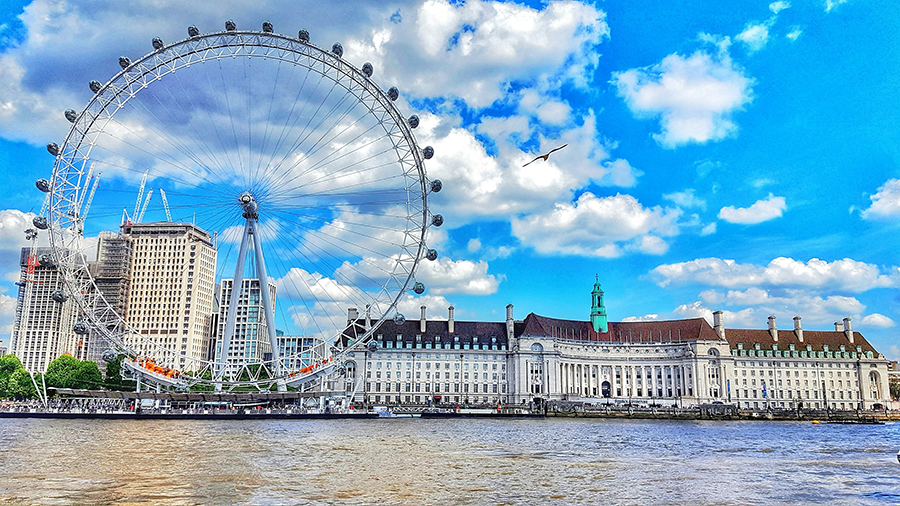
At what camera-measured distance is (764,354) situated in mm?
162750

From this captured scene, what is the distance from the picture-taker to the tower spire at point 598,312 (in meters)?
169

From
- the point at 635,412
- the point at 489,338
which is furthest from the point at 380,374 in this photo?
the point at 635,412

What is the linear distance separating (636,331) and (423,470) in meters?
137

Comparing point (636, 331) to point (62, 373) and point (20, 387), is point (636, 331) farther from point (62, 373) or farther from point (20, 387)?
point (20, 387)

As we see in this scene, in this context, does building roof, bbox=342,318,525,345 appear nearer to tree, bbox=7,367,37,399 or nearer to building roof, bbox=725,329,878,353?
building roof, bbox=725,329,878,353

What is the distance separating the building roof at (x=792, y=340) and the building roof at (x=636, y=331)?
23.1ft

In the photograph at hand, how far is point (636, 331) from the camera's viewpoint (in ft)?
552

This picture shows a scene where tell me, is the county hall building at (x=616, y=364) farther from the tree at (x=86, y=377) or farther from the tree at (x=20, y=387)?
the tree at (x=20, y=387)

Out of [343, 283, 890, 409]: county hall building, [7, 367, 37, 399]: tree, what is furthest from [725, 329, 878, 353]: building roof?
[7, 367, 37, 399]: tree

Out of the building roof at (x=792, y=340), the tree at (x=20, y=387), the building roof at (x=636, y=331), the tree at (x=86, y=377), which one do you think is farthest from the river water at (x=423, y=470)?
the building roof at (x=792, y=340)

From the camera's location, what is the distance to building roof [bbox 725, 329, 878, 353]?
16438cm

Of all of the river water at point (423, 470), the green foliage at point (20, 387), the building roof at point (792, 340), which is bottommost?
the river water at point (423, 470)

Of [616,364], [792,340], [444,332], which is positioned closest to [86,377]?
[444,332]

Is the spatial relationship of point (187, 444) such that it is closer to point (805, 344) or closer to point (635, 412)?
point (635, 412)
